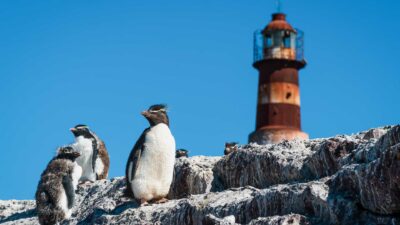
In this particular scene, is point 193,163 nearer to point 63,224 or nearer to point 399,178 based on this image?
point 63,224

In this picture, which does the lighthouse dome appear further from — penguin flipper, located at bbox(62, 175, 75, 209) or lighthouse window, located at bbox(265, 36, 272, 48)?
penguin flipper, located at bbox(62, 175, 75, 209)

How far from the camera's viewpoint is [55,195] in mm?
16438

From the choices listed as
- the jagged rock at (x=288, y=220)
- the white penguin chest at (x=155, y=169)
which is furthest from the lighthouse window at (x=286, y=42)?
→ the jagged rock at (x=288, y=220)

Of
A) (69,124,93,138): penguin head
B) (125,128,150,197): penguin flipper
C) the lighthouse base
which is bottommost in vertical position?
(125,128,150,197): penguin flipper

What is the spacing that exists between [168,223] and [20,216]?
6021 mm

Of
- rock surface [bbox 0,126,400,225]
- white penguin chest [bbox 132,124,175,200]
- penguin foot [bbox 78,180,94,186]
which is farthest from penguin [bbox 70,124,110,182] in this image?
white penguin chest [bbox 132,124,175,200]

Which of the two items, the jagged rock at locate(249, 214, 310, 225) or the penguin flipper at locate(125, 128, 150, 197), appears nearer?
the jagged rock at locate(249, 214, 310, 225)

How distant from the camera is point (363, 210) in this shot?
10.6 m

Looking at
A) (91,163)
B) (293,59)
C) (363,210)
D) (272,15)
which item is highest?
(272,15)

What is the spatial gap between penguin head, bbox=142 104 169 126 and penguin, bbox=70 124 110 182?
4.82 meters

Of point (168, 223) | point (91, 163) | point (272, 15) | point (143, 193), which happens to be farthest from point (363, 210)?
point (272, 15)

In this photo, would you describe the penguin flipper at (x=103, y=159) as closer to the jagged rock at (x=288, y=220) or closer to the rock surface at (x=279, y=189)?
the rock surface at (x=279, y=189)

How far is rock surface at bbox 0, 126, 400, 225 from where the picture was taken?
10.5m

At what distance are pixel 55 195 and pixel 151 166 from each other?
203cm
